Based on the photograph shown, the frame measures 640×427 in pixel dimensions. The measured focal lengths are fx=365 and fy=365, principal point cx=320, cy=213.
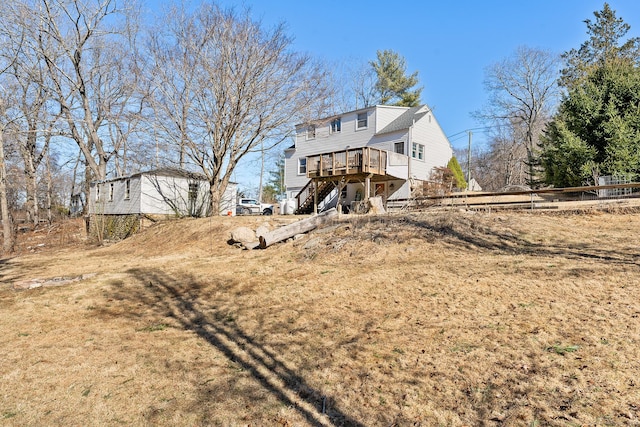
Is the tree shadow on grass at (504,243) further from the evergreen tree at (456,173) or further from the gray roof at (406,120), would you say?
the evergreen tree at (456,173)

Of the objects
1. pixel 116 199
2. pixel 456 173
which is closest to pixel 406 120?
pixel 456 173

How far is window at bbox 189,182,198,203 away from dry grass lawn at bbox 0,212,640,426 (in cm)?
1262

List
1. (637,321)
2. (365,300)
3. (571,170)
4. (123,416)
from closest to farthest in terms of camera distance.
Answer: (123,416) → (637,321) → (365,300) → (571,170)

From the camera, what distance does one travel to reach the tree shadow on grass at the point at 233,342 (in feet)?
11.2

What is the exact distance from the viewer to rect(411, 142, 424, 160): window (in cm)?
2244

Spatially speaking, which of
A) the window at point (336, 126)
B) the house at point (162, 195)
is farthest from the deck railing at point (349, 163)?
the window at point (336, 126)

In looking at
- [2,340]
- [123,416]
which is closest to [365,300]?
[123,416]

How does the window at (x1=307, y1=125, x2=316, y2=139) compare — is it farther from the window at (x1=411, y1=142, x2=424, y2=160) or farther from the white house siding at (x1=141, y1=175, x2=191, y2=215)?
the white house siding at (x1=141, y1=175, x2=191, y2=215)

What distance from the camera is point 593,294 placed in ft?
16.7

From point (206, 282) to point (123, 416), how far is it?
5.08 metres

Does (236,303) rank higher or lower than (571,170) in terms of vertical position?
lower

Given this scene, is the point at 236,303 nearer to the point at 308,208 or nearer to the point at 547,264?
the point at 547,264

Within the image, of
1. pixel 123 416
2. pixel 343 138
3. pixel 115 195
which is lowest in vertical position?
pixel 123 416

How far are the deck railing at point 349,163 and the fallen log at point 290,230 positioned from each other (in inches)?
250
